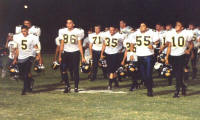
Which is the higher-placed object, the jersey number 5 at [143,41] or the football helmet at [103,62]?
the jersey number 5 at [143,41]

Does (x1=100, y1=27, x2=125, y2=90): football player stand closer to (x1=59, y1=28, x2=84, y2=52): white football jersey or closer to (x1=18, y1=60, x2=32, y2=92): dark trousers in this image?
(x1=59, y1=28, x2=84, y2=52): white football jersey

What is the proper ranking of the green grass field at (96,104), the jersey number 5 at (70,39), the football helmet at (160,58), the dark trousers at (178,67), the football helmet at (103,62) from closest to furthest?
the green grass field at (96,104), the dark trousers at (178,67), the jersey number 5 at (70,39), the football helmet at (160,58), the football helmet at (103,62)

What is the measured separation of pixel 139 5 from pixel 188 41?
28257 millimetres

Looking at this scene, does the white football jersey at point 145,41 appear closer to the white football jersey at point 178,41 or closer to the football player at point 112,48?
the white football jersey at point 178,41

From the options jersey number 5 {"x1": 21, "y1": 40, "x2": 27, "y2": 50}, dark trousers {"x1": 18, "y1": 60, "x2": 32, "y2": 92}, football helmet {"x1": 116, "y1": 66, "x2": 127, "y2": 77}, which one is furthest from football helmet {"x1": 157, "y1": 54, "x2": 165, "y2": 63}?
jersey number 5 {"x1": 21, "y1": 40, "x2": 27, "y2": 50}

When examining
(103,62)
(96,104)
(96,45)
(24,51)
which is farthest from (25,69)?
(96,45)

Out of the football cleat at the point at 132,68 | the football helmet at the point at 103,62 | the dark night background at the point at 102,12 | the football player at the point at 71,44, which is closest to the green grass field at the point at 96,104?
the football cleat at the point at 132,68

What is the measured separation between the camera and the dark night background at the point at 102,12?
40.8m

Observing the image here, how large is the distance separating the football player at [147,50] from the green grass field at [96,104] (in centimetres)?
50

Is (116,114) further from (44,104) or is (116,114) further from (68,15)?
(68,15)

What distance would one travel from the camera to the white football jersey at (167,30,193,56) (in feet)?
43.6

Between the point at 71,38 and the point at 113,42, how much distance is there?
2.01m

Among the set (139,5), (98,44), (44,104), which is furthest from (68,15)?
(44,104)

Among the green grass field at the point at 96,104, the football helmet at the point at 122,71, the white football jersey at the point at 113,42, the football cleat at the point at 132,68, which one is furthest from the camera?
the white football jersey at the point at 113,42
